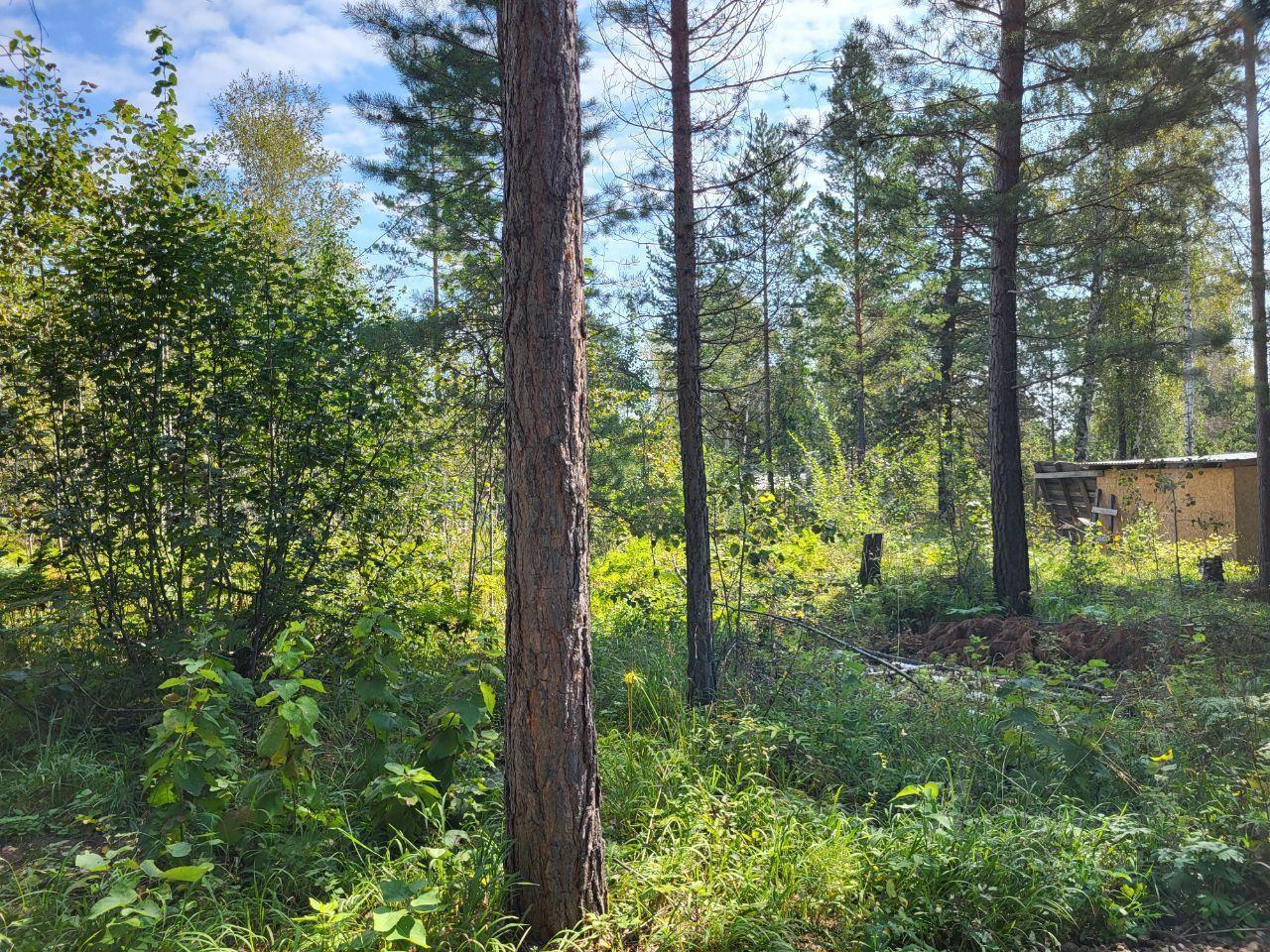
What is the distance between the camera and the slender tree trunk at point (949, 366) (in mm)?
11100

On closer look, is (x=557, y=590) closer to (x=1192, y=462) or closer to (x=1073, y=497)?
(x=1192, y=462)

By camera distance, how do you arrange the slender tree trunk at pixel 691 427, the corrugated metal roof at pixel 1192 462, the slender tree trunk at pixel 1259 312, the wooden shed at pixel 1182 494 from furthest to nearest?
the wooden shed at pixel 1182 494 → the corrugated metal roof at pixel 1192 462 → the slender tree trunk at pixel 1259 312 → the slender tree trunk at pixel 691 427

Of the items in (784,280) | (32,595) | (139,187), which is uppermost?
(784,280)

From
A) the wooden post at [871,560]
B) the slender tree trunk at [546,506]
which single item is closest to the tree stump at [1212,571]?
the wooden post at [871,560]

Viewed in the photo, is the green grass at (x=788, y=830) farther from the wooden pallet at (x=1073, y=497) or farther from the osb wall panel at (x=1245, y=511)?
the wooden pallet at (x=1073, y=497)

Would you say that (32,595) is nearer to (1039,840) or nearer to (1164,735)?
(1039,840)

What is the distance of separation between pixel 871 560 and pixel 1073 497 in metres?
9.64

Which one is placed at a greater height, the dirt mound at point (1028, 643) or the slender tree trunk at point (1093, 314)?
the slender tree trunk at point (1093, 314)

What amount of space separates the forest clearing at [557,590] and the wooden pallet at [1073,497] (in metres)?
3.46

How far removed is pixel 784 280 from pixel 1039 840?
1384 centimetres

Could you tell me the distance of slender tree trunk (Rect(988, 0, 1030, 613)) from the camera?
9.10 meters

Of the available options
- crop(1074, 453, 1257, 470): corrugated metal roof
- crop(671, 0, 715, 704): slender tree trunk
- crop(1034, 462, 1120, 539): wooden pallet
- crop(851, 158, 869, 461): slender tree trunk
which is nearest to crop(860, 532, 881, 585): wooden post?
crop(671, 0, 715, 704): slender tree trunk

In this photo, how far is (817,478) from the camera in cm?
1189

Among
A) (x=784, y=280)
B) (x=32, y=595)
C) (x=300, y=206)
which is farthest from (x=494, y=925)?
(x=300, y=206)
